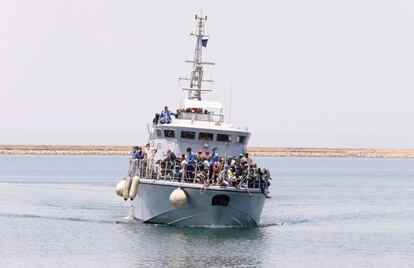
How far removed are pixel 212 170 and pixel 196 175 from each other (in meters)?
0.74

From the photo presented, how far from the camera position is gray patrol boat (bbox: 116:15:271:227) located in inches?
1732

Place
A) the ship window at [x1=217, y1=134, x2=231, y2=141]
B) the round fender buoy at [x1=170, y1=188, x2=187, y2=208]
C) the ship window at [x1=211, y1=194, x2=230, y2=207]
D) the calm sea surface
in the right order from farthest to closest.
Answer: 1. the ship window at [x1=217, y1=134, x2=231, y2=141]
2. the ship window at [x1=211, y1=194, x2=230, y2=207]
3. the round fender buoy at [x1=170, y1=188, x2=187, y2=208]
4. the calm sea surface

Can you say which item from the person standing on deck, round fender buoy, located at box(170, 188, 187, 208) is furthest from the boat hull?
the person standing on deck

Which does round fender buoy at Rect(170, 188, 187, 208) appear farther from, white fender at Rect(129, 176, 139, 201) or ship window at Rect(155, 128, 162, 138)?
ship window at Rect(155, 128, 162, 138)

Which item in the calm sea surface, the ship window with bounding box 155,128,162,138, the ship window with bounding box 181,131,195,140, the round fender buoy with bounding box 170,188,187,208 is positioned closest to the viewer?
the calm sea surface

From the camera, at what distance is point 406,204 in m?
73.6

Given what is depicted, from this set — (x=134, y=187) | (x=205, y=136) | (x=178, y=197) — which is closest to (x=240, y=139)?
(x=205, y=136)

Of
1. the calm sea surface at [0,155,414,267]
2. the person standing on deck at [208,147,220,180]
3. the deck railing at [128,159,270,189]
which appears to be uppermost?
the person standing on deck at [208,147,220,180]

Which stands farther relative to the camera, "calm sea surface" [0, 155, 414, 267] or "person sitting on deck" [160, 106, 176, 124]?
"person sitting on deck" [160, 106, 176, 124]

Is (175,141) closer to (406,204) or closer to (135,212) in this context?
(135,212)

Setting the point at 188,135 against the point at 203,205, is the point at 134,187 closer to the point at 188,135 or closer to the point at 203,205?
the point at 188,135

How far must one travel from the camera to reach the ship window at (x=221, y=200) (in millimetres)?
44213

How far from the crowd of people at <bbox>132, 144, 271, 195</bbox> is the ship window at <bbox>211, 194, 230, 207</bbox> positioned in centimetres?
70

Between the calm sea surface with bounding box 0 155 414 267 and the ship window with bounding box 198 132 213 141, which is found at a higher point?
the ship window with bounding box 198 132 213 141
